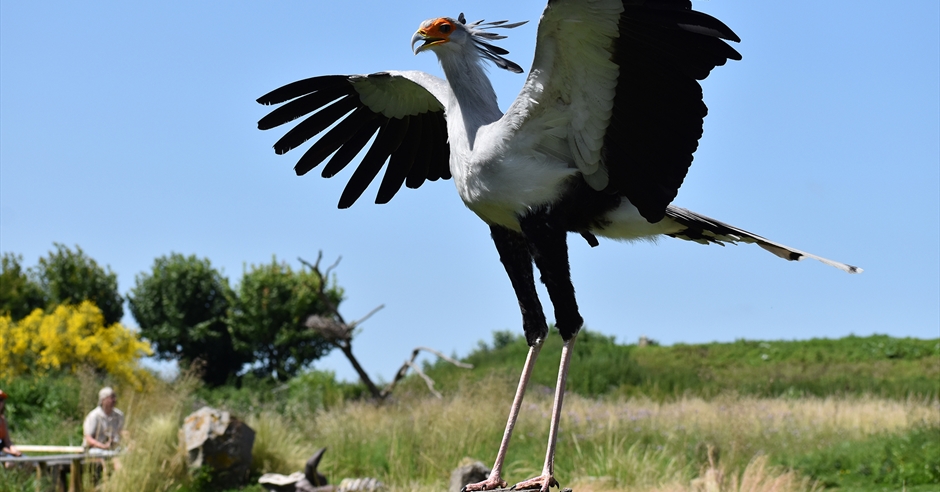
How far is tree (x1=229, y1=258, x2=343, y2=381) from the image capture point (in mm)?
24734

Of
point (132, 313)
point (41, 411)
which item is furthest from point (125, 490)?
point (132, 313)

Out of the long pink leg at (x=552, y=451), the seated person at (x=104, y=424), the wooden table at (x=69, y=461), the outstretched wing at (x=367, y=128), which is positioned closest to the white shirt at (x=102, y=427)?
the seated person at (x=104, y=424)

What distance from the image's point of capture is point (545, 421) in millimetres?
10609

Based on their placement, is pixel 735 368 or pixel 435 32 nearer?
pixel 435 32

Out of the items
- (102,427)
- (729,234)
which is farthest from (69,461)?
(729,234)

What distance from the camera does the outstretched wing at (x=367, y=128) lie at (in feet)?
15.9

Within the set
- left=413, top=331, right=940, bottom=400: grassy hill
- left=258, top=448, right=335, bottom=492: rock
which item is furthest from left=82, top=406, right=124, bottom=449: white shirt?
left=413, top=331, right=940, bottom=400: grassy hill

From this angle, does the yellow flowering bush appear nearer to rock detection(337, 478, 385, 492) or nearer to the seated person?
the seated person

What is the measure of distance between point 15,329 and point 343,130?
1384 cm

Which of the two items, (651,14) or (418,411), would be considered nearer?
(651,14)

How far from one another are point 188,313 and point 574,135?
24027 mm

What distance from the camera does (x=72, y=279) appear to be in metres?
23.7

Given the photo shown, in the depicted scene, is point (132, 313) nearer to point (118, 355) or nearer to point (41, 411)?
point (118, 355)

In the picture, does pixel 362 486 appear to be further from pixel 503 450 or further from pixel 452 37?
pixel 452 37
